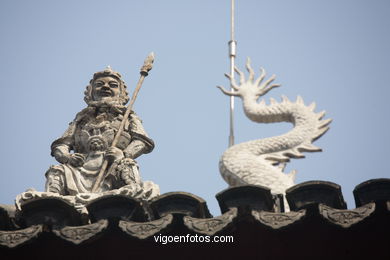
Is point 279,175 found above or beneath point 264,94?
beneath

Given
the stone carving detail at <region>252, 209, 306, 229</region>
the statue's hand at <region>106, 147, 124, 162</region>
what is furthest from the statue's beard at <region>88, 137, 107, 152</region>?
the stone carving detail at <region>252, 209, 306, 229</region>

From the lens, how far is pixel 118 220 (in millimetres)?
9969

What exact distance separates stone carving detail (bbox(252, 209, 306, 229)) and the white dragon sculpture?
415 cm

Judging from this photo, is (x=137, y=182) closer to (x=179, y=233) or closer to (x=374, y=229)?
(x=179, y=233)

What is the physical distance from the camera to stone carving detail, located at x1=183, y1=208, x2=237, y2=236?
970 cm

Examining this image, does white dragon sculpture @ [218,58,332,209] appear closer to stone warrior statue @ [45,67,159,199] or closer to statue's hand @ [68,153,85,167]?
stone warrior statue @ [45,67,159,199]

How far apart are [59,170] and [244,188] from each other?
121 inches

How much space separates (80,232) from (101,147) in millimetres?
3060

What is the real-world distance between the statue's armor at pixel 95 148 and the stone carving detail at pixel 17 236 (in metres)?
2.12

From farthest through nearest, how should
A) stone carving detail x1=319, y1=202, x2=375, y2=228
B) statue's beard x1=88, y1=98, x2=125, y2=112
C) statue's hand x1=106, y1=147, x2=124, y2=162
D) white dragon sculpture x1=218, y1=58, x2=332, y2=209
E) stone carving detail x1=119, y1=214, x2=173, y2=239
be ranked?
white dragon sculpture x1=218, y1=58, x2=332, y2=209
statue's beard x1=88, y1=98, x2=125, y2=112
statue's hand x1=106, y1=147, x2=124, y2=162
stone carving detail x1=119, y1=214, x2=173, y2=239
stone carving detail x1=319, y1=202, x2=375, y2=228

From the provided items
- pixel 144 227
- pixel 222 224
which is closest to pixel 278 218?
pixel 222 224

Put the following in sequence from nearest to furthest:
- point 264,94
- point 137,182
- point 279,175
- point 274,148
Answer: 1. point 137,182
2. point 279,175
3. point 274,148
4. point 264,94

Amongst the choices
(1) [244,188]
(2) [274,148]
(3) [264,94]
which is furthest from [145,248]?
(3) [264,94]

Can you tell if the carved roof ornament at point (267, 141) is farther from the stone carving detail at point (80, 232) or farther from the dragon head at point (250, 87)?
the stone carving detail at point (80, 232)
